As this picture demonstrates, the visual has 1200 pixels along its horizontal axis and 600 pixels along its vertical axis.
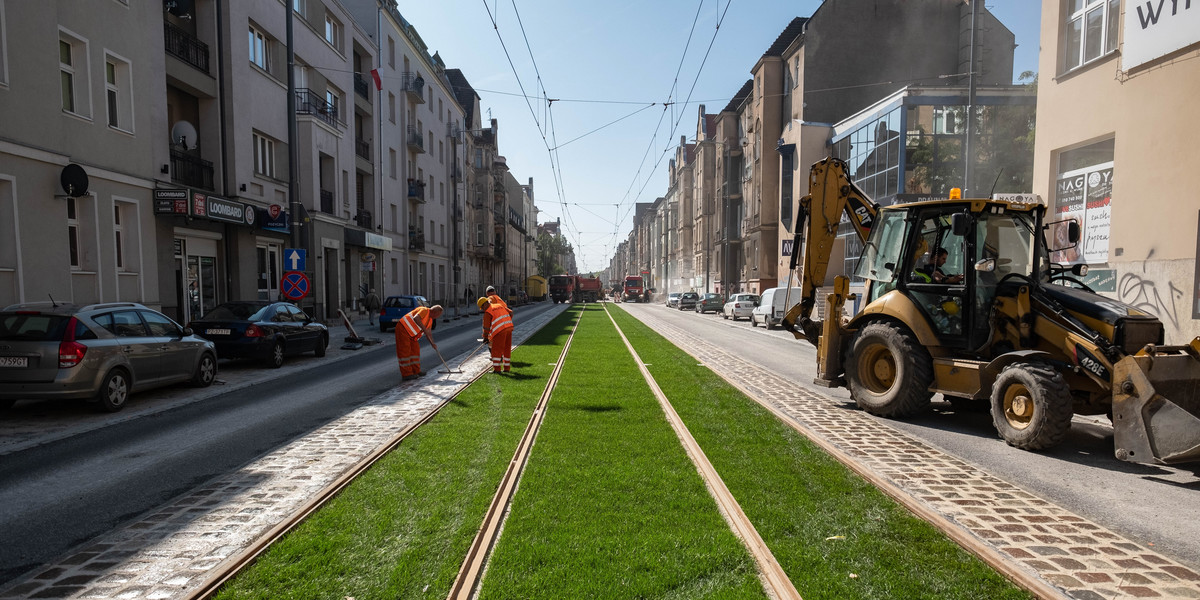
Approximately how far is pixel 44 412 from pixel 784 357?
547 inches

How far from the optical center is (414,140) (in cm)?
3891

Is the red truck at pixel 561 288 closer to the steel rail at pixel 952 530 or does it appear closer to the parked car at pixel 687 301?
the parked car at pixel 687 301

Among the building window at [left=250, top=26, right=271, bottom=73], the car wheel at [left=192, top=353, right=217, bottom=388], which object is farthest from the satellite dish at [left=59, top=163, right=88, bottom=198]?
the building window at [left=250, top=26, right=271, bottom=73]

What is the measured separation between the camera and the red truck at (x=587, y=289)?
72250 mm

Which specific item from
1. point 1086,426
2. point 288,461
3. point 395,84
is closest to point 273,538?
point 288,461

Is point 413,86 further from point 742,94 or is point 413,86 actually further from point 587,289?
point 587,289

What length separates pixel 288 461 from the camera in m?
5.98

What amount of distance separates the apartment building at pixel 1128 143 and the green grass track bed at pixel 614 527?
347 inches

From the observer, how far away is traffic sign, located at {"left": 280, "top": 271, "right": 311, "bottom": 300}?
15789mm

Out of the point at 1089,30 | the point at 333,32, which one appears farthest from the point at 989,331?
the point at 333,32

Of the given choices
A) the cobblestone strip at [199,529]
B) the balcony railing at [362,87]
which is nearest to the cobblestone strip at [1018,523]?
the cobblestone strip at [199,529]

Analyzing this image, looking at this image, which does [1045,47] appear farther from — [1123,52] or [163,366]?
[163,366]

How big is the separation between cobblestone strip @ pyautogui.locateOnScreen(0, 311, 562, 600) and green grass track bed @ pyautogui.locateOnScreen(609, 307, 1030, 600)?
3369mm

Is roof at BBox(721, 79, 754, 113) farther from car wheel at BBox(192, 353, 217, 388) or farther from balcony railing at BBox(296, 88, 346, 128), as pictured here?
car wheel at BBox(192, 353, 217, 388)
